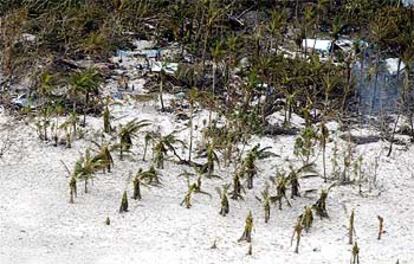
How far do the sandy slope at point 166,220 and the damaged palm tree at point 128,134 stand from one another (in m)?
0.08

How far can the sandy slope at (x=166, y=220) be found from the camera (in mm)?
4074

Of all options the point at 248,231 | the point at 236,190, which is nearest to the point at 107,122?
the point at 236,190

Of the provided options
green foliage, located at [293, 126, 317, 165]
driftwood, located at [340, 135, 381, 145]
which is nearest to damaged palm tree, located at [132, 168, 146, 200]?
green foliage, located at [293, 126, 317, 165]

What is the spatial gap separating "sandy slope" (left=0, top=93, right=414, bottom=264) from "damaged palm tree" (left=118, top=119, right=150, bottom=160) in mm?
77

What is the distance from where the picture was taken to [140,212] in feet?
14.7

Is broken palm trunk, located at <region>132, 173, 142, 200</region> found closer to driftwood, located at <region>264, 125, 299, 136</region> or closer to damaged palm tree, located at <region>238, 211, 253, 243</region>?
damaged palm tree, located at <region>238, 211, 253, 243</region>

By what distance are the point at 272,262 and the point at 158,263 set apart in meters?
0.54

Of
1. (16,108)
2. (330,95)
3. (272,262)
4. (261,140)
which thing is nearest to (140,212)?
(272,262)

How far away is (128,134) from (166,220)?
0.91 m

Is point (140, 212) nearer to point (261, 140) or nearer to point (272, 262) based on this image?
point (272, 262)

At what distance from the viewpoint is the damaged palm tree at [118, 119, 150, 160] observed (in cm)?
507

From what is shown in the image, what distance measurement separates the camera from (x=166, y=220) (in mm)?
4395

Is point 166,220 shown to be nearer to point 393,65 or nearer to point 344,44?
point 393,65

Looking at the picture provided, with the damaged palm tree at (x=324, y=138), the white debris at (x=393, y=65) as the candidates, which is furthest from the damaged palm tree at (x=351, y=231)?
the white debris at (x=393, y=65)
